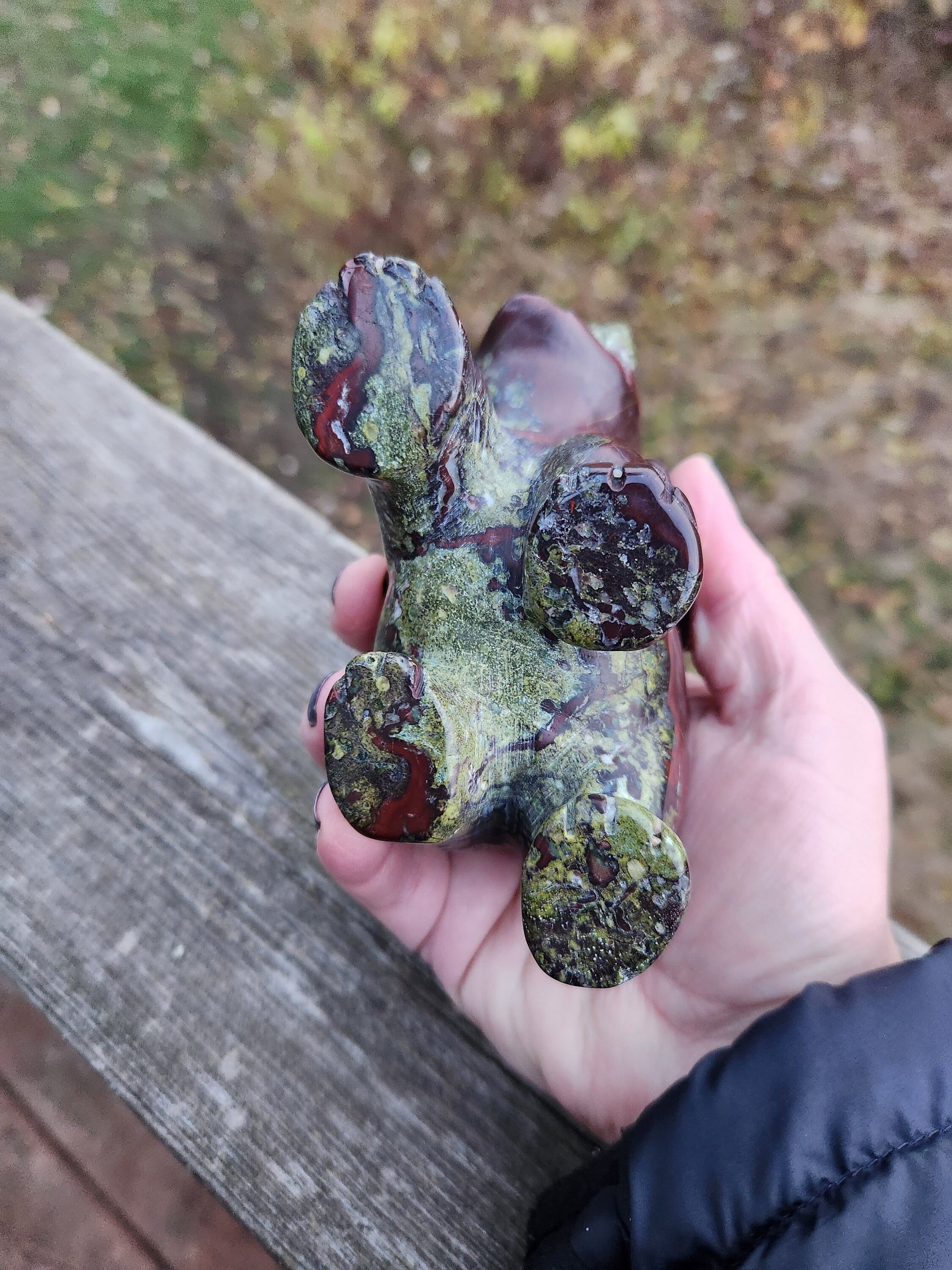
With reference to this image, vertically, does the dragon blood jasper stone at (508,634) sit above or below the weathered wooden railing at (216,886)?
above

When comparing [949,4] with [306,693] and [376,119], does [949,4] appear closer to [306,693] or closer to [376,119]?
[376,119]

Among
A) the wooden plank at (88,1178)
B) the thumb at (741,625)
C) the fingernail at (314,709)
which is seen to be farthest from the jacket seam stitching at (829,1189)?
the wooden plank at (88,1178)

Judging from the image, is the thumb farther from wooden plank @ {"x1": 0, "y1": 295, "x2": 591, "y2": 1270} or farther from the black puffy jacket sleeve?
wooden plank @ {"x1": 0, "y1": 295, "x2": 591, "y2": 1270}

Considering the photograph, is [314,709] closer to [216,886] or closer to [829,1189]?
[216,886]

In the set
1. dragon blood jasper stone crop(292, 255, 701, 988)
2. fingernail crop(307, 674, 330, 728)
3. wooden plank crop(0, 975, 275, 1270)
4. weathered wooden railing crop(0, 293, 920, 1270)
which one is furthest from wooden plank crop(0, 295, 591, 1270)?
wooden plank crop(0, 975, 275, 1270)

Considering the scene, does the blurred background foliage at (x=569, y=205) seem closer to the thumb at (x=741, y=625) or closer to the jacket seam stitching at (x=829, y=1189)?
the thumb at (x=741, y=625)

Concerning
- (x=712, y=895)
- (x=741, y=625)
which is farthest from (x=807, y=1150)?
(x=741, y=625)

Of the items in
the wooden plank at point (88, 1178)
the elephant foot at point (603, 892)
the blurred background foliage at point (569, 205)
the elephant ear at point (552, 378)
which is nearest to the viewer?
the elephant foot at point (603, 892)
